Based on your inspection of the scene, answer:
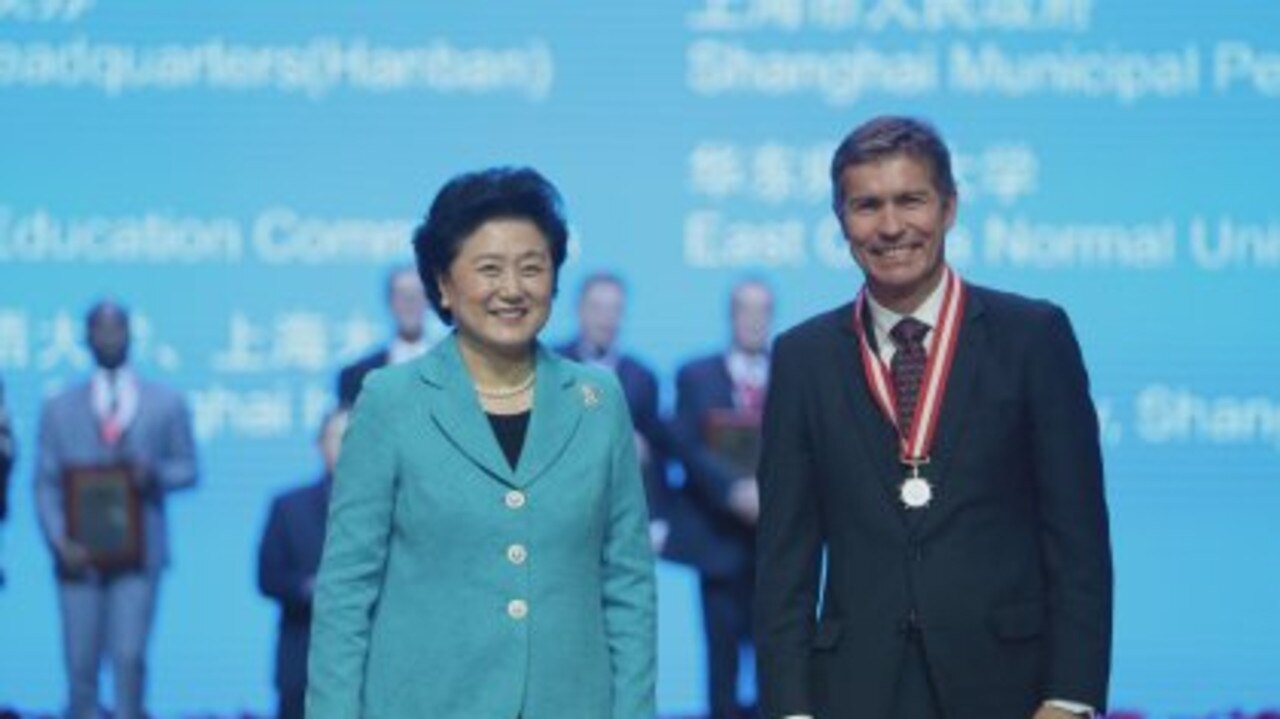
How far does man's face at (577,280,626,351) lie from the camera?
6203 millimetres

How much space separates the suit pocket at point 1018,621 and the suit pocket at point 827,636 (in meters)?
0.21

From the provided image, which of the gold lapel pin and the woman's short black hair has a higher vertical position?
the woman's short black hair

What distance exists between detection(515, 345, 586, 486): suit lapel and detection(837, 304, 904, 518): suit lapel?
33cm

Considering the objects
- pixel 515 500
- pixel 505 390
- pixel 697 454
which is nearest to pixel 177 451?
pixel 697 454

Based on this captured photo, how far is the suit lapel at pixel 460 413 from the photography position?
3193mm

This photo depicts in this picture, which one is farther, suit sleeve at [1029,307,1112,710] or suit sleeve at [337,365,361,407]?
suit sleeve at [337,365,361,407]

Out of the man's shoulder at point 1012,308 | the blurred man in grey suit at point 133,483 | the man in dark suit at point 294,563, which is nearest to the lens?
the man's shoulder at point 1012,308

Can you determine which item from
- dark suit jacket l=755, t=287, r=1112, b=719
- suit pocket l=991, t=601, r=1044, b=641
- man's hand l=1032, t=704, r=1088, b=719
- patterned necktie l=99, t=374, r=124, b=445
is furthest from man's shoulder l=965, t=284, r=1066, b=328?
patterned necktie l=99, t=374, r=124, b=445

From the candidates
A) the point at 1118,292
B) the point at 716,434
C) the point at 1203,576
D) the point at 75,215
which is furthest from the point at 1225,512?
the point at 75,215

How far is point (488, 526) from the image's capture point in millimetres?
3160

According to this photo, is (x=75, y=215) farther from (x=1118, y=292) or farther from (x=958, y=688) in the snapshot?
(x=958, y=688)

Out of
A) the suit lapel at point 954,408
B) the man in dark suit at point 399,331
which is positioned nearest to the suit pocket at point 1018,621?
the suit lapel at point 954,408

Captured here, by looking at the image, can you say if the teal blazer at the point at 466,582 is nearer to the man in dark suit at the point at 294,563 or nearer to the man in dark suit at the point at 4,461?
the man in dark suit at the point at 294,563

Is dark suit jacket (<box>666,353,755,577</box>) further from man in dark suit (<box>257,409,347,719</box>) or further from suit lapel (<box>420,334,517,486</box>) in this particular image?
suit lapel (<box>420,334,517,486</box>)
